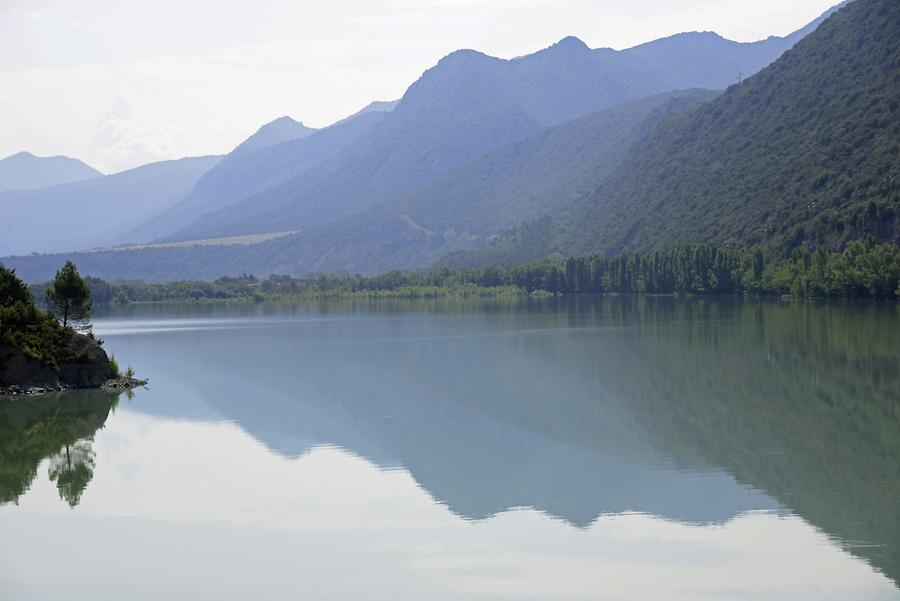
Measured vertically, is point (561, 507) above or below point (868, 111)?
below

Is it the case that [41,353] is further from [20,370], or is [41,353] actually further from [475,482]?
[475,482]

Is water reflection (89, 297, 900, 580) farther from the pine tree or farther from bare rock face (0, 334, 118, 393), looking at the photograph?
the pine tree

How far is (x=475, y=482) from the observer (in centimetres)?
2855

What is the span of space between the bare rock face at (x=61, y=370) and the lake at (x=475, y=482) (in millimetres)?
1706

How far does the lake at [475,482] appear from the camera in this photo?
66.8 ft

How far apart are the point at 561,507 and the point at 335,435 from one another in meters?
13.7

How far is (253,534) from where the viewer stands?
2375cm

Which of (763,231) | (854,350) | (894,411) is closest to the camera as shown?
(894,411)

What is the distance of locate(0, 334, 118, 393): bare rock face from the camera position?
4878cm

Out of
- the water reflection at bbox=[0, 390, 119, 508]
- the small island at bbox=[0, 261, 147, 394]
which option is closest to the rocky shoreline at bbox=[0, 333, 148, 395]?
the small island at bbox=[0, 261, 147, 394]

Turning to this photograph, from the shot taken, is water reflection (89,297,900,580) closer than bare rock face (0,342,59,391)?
Yes

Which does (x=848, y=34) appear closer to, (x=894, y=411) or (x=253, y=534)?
(x=894, y=411)

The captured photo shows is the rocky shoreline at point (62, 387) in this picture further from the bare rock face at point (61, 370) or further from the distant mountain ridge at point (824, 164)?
the distant mountain ridge at point (824, 164)

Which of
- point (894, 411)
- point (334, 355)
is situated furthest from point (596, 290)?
point (894, 411)
